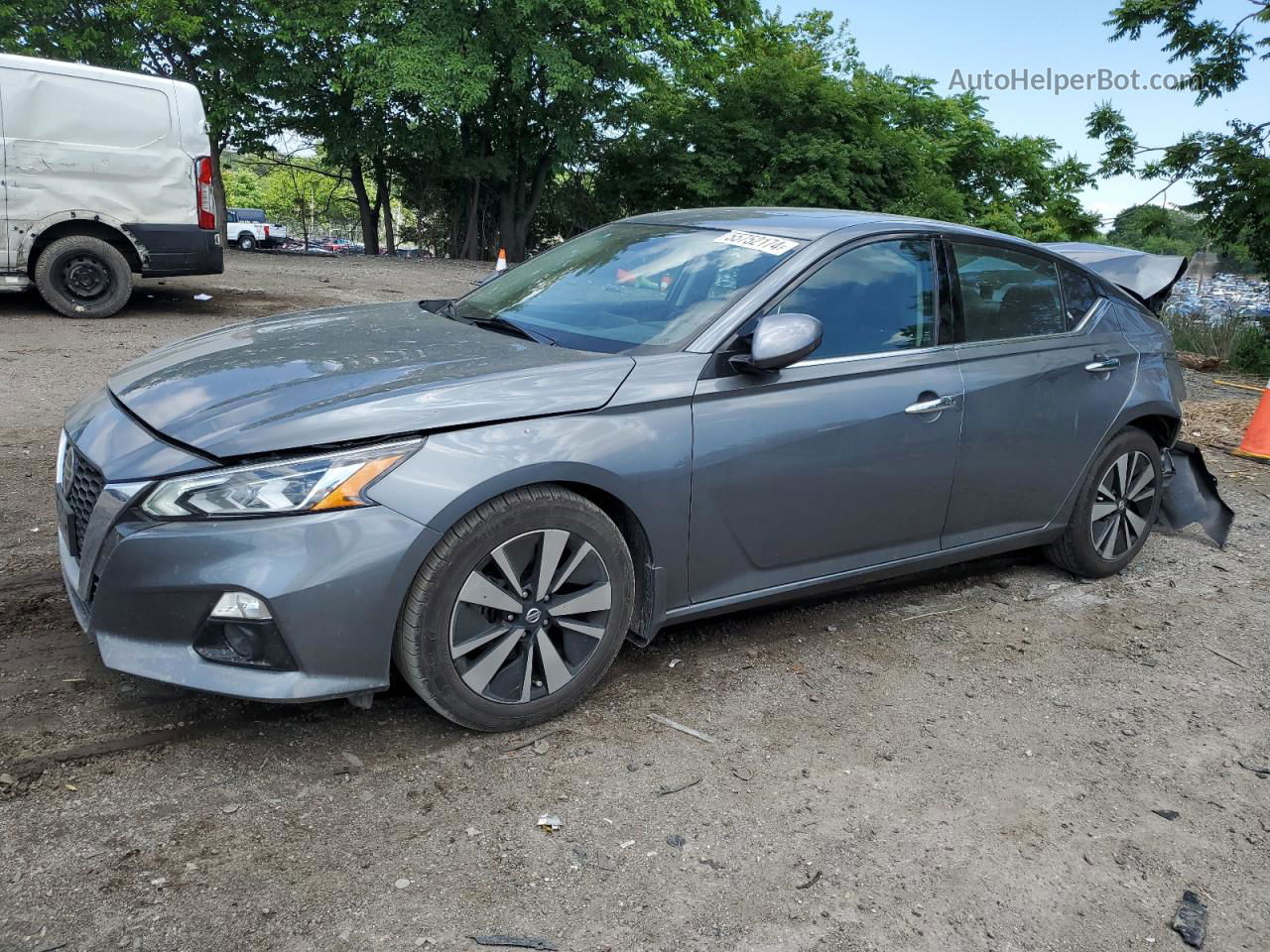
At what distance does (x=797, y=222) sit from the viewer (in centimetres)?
404

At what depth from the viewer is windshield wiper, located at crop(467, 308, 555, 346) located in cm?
369

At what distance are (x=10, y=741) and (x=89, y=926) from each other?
0.91 metres

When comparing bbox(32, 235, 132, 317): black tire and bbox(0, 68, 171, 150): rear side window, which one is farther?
bbox(32, 235, 132, 317): black tire

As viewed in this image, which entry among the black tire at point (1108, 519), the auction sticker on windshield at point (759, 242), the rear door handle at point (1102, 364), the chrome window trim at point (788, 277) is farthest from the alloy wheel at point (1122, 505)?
the auction sticker on windshield at point (759, 242)

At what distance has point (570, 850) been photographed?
8.82 ft

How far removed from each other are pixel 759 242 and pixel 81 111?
28.1 feet

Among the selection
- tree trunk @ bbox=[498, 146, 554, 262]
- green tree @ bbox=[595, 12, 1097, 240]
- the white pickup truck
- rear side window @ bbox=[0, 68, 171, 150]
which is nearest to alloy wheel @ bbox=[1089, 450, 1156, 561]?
rear side window @ bbox=[0, 68, 171, 150]

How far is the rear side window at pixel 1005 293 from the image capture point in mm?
4227

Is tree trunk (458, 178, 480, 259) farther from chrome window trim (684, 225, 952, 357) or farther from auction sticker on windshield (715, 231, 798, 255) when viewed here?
chrome window trim (684, 225, 952, 357)

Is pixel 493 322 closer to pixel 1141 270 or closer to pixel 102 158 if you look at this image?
pixel 1141 270

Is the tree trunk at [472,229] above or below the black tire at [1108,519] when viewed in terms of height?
above

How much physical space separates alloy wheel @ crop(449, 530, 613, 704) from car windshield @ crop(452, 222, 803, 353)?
30.7 inches

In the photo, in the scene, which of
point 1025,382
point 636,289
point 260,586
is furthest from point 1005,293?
point 260,586

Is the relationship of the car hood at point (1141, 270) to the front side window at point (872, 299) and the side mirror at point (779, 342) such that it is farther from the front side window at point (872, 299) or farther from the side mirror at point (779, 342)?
the side mirror at point (779, 342)
